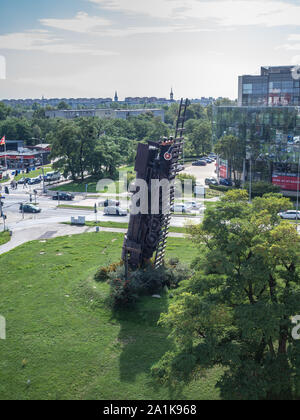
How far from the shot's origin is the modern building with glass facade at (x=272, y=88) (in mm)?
79144

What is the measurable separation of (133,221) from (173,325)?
1354cm

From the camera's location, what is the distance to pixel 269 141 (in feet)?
211

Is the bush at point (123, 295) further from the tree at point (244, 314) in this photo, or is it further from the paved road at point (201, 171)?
the paved road at point (201, 171)

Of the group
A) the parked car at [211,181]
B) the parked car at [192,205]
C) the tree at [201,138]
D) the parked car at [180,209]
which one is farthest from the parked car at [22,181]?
the tree at [201,138]

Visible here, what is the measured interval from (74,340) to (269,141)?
4941cm

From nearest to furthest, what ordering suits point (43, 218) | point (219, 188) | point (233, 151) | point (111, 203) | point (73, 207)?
point (43, 218) → point (111, 203) → point (73, 207) → point (233, 151) → point (219, 188)

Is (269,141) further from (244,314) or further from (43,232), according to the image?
(244,314)

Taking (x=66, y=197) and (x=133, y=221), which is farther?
(x=66, y=197)

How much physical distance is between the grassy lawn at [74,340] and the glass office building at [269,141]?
37.4 meters

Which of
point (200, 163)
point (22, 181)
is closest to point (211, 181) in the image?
point (200, 163)
